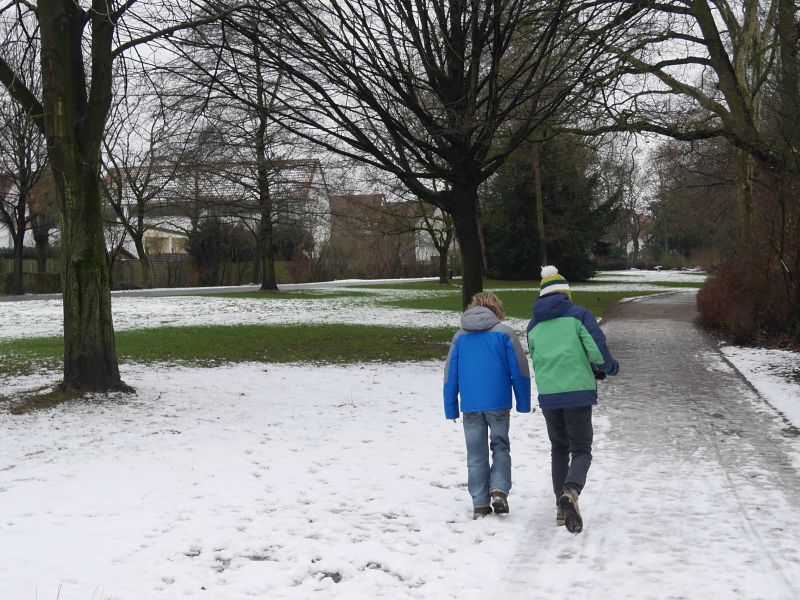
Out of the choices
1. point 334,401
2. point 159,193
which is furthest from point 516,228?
point 334,401

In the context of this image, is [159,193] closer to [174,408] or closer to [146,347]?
[146,347]

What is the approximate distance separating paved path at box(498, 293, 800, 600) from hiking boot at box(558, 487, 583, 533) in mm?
70

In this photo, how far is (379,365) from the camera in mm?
13570

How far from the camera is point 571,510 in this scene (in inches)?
204

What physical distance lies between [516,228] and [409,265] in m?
15.3

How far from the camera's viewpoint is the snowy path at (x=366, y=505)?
14.2 feet

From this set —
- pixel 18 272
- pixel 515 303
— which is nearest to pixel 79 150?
pixel 515 303

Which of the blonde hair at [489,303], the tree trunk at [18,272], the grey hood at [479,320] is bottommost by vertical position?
the grey hood at [479,320]

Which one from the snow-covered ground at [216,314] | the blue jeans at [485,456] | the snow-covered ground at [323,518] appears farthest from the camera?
the snow-covered ground at [216,314]

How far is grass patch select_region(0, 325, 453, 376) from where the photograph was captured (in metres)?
14.1

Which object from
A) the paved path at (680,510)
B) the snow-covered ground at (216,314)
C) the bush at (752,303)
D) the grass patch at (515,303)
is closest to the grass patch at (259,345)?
the snow-covered ground at (216,314)

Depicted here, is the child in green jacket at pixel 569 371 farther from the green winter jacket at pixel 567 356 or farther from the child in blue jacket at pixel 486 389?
the child in blue jacket at pixel 486 389

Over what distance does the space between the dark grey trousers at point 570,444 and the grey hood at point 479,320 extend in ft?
2.41

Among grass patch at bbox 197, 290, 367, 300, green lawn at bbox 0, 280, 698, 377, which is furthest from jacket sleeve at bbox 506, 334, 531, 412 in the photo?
grass patch at bbox 197, 290, 367, 300
